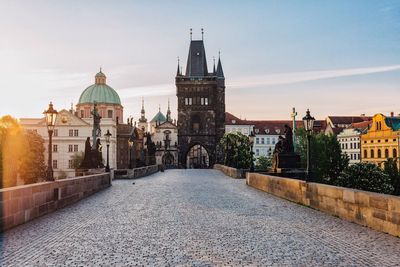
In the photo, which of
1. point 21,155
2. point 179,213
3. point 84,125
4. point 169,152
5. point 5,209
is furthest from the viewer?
point 169,152

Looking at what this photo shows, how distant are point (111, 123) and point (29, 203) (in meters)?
87.2

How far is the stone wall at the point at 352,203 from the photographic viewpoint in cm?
934

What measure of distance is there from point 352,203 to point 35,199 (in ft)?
27.0

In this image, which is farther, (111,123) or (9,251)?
(111,123)

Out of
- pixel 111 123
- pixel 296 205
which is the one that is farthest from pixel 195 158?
pixel 296 205

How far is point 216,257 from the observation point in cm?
757

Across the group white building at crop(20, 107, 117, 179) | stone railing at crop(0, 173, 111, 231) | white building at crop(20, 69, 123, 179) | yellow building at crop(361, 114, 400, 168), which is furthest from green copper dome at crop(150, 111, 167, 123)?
stone railing at crop(0, 173, 111, 231)

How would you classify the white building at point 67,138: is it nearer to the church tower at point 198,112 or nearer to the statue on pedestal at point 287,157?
the church tower at point 198,112

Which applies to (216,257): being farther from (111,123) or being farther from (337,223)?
(111,123)

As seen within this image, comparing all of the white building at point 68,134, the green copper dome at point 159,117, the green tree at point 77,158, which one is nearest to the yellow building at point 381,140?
the white building at point 68,134

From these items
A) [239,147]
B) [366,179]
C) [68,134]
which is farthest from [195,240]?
[68,134]

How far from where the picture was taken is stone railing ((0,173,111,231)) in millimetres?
10266

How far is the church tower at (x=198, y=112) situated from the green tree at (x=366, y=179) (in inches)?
2754

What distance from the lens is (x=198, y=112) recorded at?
9681 centimetres
